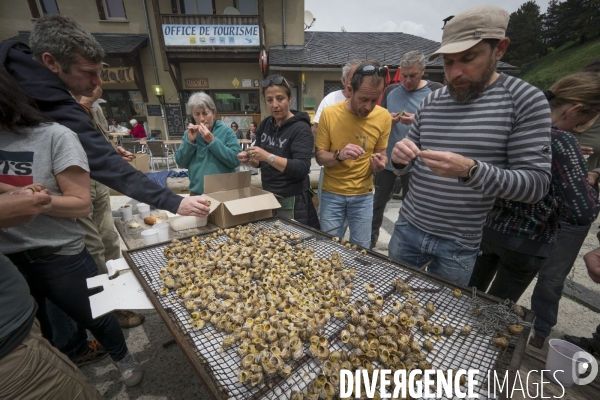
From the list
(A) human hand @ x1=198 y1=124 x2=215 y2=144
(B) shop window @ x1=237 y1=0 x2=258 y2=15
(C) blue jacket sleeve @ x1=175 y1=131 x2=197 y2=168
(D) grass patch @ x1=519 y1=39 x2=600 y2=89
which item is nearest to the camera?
(A) human hand @ x1=198 y1=124 x2=215 y2=144

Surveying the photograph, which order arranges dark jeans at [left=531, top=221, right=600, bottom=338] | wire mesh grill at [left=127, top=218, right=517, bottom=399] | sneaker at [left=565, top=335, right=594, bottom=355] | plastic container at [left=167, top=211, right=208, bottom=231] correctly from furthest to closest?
plastic container at [left=167, top=211, right=208, bottom=231], sneaker at [left=565, top=335, right=594, bottom=355], dark jeans at [left=531, top=221, right=600, bottom=338], wire mesh grill at [left=127, top=218, right=517, bottom=399]

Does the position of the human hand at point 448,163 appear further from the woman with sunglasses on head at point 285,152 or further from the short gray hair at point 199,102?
the short gray hair at point 199,102

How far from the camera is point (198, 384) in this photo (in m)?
2.22

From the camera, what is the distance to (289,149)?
2.72 meters

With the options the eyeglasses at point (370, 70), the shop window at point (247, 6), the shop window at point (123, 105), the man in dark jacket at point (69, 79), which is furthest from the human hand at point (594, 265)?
the shop window at point (123, 105)

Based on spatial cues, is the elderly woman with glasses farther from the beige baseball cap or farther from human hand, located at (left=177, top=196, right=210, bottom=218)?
the beige baseball cap

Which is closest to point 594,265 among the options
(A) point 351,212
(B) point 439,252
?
(B) point 439,252

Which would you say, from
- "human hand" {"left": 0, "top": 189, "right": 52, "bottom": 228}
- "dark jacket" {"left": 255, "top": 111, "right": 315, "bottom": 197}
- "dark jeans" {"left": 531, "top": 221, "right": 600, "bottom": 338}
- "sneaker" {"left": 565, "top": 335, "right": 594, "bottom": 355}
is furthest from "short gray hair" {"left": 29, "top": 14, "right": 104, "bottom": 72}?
"sneaker" {"left": 565, "top": 335, "right": 594, "bottom": 355}

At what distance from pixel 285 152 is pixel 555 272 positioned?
2641mm

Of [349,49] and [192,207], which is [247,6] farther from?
[192,207]

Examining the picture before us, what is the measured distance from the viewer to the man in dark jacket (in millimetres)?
1523

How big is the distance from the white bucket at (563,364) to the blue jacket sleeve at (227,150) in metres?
3.02

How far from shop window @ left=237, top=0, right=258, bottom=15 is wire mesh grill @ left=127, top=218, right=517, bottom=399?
1364 centimetres

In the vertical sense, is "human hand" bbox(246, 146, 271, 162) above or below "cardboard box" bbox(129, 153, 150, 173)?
above
